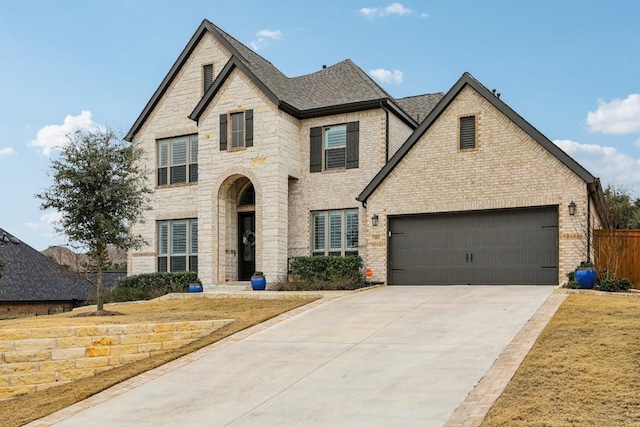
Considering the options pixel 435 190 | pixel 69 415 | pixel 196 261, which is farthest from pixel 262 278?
pixel 69 415

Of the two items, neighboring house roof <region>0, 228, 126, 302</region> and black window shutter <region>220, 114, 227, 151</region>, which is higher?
black window shutter <region>220, 114, 227, 151</region>

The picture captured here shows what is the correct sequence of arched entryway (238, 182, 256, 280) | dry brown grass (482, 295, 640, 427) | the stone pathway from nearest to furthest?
dry brown grass (482, 295, 640, 427), the stone pathway, arched entryway (238, 182, 256, 280)

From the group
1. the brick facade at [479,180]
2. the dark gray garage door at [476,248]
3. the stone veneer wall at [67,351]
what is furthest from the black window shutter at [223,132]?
the stone veneer wall at [67,351]

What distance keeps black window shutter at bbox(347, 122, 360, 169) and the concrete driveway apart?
29.9 ft

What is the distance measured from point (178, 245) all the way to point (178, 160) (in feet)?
11.5

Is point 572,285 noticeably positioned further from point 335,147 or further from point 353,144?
point 335,147

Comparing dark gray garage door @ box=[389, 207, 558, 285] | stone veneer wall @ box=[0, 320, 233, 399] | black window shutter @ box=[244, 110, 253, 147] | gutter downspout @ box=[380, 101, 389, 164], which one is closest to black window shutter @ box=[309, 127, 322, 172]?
black window shutter @ box=[244, 110, 253, 147]

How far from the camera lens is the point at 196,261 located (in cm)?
2589

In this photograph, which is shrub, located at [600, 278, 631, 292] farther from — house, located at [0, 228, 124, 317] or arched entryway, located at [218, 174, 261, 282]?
house, located at [0, 228, 124, 317]

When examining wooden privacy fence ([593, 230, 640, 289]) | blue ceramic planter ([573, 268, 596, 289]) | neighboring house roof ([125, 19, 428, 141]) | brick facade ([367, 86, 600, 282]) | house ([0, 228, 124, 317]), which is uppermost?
neighboring house roof ([125, 19, 428, 141])

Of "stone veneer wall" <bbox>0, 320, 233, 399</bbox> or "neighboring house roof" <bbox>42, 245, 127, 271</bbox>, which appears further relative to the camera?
"neighboring house roof" <bbox>42, 245, 127, 271</bbox>

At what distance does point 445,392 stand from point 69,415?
5.44 m

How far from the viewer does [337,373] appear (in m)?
10.4

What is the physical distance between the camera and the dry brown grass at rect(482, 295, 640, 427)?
758 centimetres
